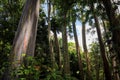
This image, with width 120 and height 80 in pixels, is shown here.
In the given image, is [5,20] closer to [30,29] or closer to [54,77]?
[30,29]

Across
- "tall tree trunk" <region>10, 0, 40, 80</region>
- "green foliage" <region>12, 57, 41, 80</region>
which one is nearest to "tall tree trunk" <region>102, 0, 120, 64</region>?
"tall tree trunk" <region>10, 0, 40, 80</region>

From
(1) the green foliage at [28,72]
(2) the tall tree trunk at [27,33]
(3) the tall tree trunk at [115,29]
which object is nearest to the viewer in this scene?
(1) the green foliage at [28,72]

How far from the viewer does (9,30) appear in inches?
710

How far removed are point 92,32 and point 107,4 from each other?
6.34m

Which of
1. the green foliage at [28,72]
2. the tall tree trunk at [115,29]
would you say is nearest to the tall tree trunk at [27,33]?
the green foliage at [28,72]

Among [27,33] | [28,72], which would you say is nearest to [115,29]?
[27,33]

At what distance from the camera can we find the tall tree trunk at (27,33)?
6.38m

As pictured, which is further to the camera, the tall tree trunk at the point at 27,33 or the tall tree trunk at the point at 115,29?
the tall tree trunk at the point at 115,29

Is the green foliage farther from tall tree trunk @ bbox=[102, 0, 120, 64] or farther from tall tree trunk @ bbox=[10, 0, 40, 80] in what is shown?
tall tree trunk @ bbox=[102, 0, 120, 64]

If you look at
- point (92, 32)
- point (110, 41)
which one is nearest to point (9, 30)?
point (92, 32)

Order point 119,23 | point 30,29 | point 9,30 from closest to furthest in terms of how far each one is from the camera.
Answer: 1. point 30,29
2. point 119,23
3. point 9,30

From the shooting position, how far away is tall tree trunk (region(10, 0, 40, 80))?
6381 millimetres

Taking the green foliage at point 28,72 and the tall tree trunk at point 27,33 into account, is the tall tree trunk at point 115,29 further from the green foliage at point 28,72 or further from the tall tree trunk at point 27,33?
the green foliage at point 28,72

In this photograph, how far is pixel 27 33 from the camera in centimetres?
695
